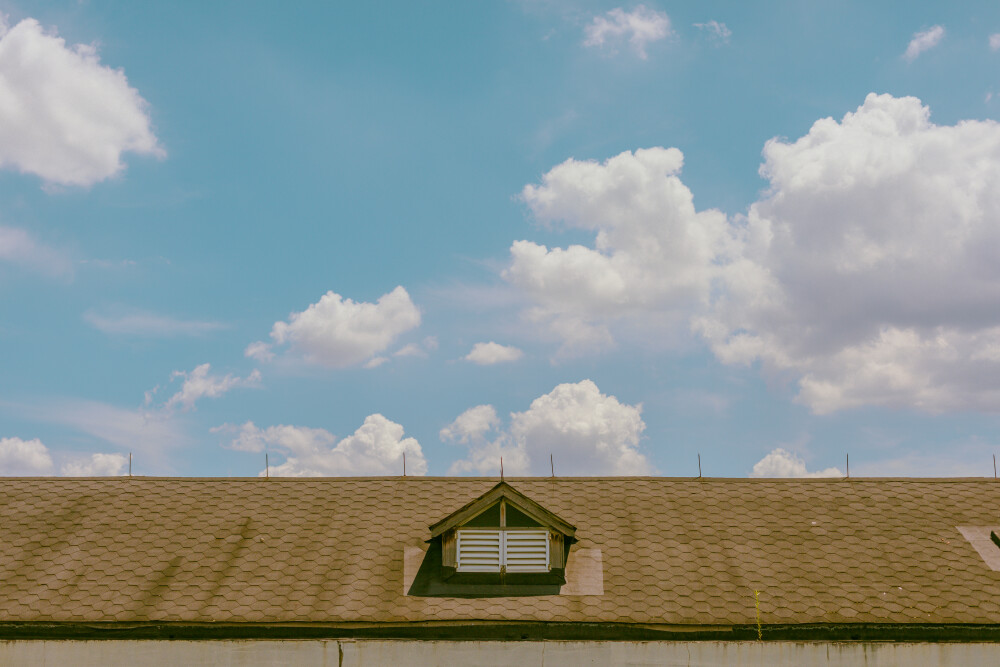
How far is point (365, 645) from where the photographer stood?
56.5 ft

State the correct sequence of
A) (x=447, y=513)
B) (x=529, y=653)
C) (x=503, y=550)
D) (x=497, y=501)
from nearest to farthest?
1. (x=529, y=653)
2. (x=503, y=550)
3. (x=497, y=501)
4. (x=447, y=513)

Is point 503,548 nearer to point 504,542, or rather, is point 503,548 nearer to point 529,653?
point 504,542

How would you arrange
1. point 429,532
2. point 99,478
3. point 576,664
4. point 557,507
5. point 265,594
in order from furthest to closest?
1. point 99,478
2. point 557,507
3. point 429,532
4. point 265,594
5. point 576,664

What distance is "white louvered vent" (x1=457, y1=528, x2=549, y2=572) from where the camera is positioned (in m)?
19.1

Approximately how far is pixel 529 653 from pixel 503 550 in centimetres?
273

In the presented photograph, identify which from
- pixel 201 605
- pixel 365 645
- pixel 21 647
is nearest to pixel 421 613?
pixel 365 645

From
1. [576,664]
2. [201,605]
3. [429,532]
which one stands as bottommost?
[576,664]

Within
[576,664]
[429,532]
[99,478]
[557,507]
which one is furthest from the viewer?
[99,478]

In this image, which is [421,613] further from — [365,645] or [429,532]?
[429,532]

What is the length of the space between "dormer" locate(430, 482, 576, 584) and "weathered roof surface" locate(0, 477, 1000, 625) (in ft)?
3.15

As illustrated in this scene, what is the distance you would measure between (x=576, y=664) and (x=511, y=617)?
1686 mm

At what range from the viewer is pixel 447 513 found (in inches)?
870

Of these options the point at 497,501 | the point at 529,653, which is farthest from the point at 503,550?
the point at 529,653

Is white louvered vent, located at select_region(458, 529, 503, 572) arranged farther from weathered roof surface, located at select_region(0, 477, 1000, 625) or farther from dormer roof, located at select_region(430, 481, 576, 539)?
weathered roof surface, located at select_region(0, 477, 1000, 625)
